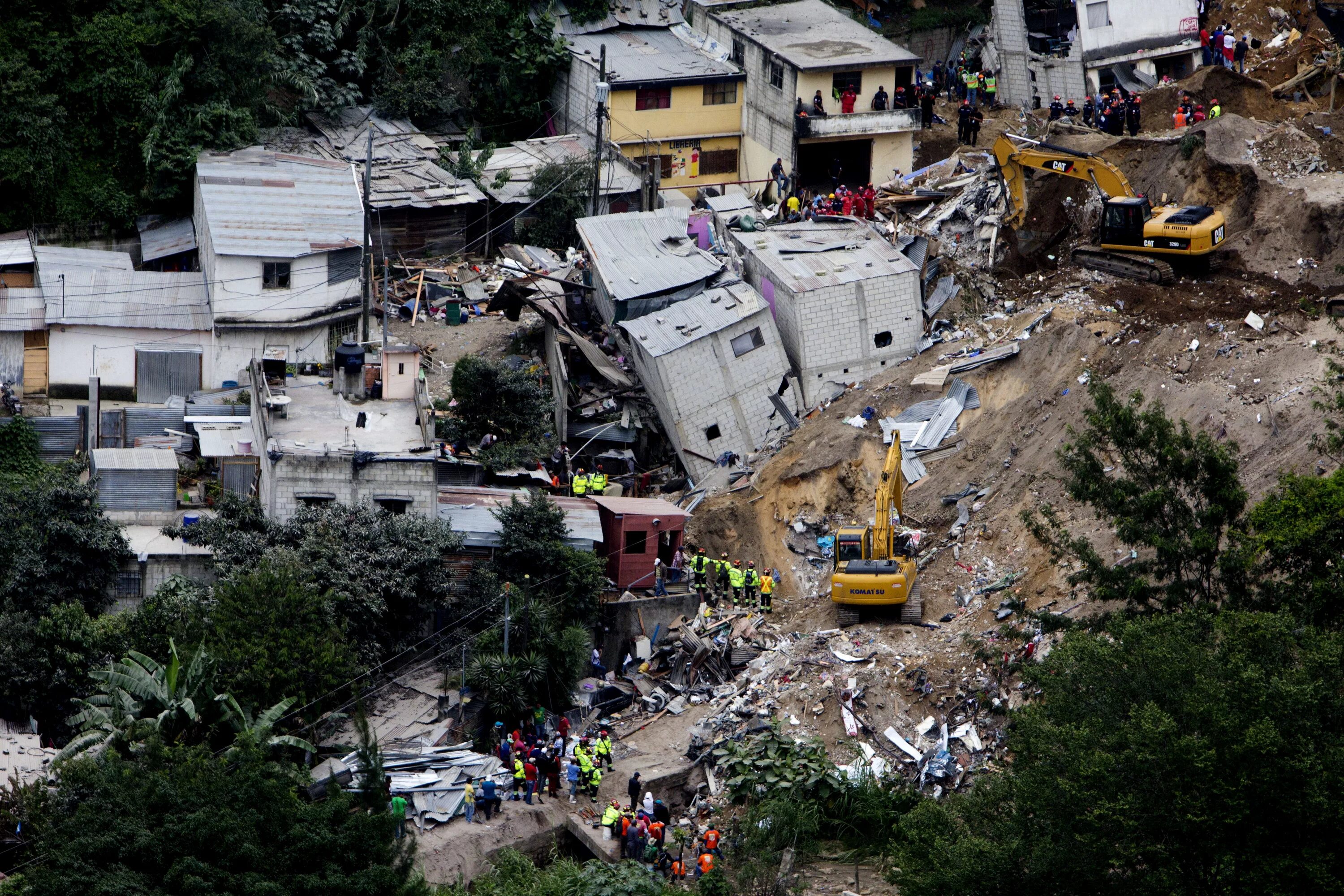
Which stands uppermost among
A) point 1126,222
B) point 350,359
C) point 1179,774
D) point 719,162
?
point 1126,222

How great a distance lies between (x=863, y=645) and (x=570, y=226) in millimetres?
20452

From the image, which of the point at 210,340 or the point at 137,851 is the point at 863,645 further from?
the point at 210,340

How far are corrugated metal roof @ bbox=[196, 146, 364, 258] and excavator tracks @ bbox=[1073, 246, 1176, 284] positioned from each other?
17.7m

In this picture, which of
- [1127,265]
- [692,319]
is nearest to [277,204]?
[692,319]

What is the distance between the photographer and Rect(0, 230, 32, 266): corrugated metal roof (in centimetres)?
4641

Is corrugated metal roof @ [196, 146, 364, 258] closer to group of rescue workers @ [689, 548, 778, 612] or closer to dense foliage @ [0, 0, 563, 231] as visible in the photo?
dense foliage @ [0, 0, 563, 231]

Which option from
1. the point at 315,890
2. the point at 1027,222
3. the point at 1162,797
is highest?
the point at 1027,222

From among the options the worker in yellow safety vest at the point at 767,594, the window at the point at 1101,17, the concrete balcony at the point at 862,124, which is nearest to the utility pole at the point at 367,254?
the worker in yellow safety vest at the point at 767,594

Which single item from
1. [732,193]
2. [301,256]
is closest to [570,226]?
[732,193]

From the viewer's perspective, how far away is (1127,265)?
1725 inches

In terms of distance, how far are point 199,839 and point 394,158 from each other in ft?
90.7

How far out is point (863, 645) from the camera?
36469mm

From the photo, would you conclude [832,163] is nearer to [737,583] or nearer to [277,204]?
[277,204]

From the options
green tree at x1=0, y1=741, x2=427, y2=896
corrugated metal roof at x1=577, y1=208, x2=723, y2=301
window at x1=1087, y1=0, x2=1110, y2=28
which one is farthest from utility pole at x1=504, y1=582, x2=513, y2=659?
window at x1=1087, y1=0, x2=1110, y2=28
